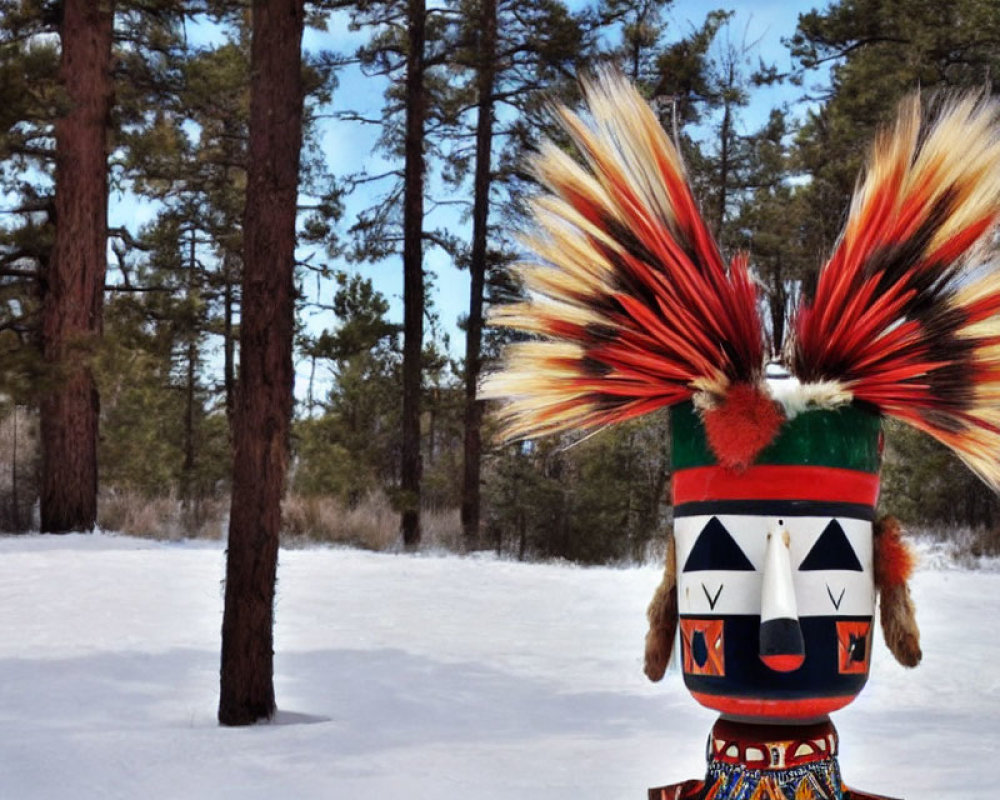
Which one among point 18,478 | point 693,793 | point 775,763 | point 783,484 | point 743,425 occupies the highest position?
point 18,478

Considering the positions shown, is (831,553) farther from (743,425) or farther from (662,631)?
(662,631)

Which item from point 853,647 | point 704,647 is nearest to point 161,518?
point 704,647

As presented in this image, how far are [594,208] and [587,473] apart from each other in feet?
54.0

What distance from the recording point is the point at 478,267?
16.1 m

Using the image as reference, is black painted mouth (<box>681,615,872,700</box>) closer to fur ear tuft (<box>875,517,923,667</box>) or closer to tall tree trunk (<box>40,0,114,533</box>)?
fur ear tuft (<box>875,517,923,667</box>)

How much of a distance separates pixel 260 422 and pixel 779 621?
3.76 meters

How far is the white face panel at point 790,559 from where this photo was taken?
2693 mm

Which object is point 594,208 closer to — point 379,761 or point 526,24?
point 379,761

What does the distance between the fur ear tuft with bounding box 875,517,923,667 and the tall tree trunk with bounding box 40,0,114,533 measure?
11375 millimetres

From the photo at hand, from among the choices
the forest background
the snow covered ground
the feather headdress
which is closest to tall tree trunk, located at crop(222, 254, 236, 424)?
the forest background

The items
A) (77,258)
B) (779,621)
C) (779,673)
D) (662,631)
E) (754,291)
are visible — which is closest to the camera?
(779,621)

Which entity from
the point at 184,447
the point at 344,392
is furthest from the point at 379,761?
the point at 184,447

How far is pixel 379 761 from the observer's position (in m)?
4.79

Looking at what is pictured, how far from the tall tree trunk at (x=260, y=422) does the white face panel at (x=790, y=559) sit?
3486 millimetres
